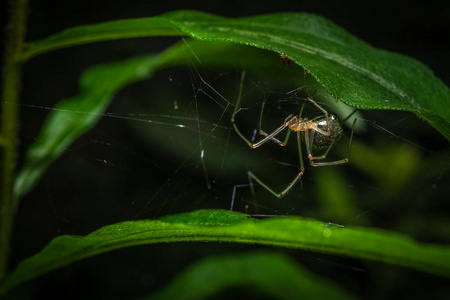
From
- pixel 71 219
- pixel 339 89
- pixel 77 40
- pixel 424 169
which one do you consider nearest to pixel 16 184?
pixel 77 40

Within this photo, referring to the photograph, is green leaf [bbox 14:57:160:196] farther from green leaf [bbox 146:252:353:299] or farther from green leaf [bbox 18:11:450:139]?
green leaf [bbox 146:252:353:299]

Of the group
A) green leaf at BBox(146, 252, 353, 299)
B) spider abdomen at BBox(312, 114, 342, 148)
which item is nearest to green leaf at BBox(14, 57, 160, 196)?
green leaf at BBox(146, 252, 353, 299)

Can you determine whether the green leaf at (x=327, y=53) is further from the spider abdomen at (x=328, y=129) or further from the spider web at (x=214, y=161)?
the spider abdomen at (x=328, y=129)

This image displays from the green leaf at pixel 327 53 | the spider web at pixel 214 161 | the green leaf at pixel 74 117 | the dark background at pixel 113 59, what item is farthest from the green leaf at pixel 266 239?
the dark background at pixel 113 59

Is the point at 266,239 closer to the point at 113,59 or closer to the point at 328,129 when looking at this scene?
the point at 328,129

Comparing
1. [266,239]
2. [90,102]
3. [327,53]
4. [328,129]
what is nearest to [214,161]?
[328,129]
